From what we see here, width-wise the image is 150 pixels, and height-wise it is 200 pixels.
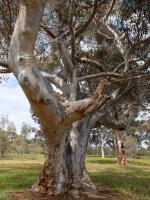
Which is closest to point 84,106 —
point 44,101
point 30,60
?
point 44,101

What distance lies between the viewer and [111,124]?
19.6 m

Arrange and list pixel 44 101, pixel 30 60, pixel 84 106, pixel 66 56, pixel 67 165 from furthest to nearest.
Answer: pixel 66 56, pixel 67 165, pixel 84 106, pixel 44 101, pixel 30 60

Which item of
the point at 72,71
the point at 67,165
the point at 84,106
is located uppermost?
the point at 72,71

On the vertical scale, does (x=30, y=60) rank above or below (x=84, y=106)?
above

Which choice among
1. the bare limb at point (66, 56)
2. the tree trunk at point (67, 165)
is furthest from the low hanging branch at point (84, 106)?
the bare limb at point (66, 56)

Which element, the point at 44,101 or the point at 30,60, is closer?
the point at 30,60

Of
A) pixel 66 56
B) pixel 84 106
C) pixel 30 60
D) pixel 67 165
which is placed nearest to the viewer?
pixel 30 60

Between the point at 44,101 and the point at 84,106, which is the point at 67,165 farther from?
the point at 44,101

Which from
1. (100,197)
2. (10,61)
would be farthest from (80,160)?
(10,61)

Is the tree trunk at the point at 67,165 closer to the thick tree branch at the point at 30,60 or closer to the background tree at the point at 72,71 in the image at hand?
the background tree at the point at 72,71

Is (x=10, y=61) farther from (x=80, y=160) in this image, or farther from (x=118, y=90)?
(x=118, y=90)

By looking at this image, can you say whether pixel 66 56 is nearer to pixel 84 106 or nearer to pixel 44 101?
pixel 84 106

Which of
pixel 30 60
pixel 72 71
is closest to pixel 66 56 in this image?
pixel 72 71

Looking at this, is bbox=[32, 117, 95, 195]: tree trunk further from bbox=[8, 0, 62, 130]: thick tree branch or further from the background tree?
bbox=[8, 0, 62, 130]: thick tree branch
